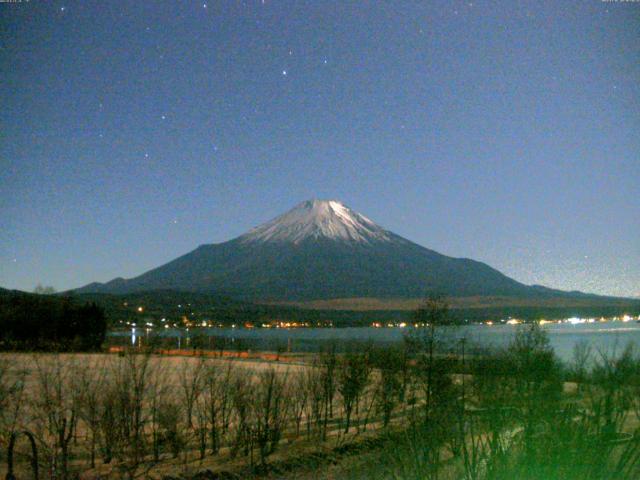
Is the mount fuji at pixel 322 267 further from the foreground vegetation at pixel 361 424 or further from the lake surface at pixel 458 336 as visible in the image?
the foreground vegetation at pixel 361 424

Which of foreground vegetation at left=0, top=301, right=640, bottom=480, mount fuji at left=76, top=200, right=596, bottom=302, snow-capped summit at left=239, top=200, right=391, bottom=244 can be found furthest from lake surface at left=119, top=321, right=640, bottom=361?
snow-capped summit at left=239, top=200, right=391, bottom=244

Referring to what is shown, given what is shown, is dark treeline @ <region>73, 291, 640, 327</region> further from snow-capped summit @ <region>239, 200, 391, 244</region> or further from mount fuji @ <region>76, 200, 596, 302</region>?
snow-capped summit @ <region>239, 200, 391, 244</region>

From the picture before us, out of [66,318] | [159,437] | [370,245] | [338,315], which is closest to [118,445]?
[159,437]

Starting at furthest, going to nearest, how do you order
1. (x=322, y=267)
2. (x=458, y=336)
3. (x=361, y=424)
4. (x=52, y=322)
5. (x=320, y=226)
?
1. (x=320, y=226)
2. (x=322, y=267)
3. (x=52, y=322)
4. (x=458, y=336)
5. (x=361, y=424)

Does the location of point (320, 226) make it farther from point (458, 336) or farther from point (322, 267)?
point (458, 336)

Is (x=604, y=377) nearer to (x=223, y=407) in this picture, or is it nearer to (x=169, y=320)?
(x=223, y=407)

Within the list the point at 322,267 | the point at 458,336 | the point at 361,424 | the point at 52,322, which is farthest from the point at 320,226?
the point at 361,424
